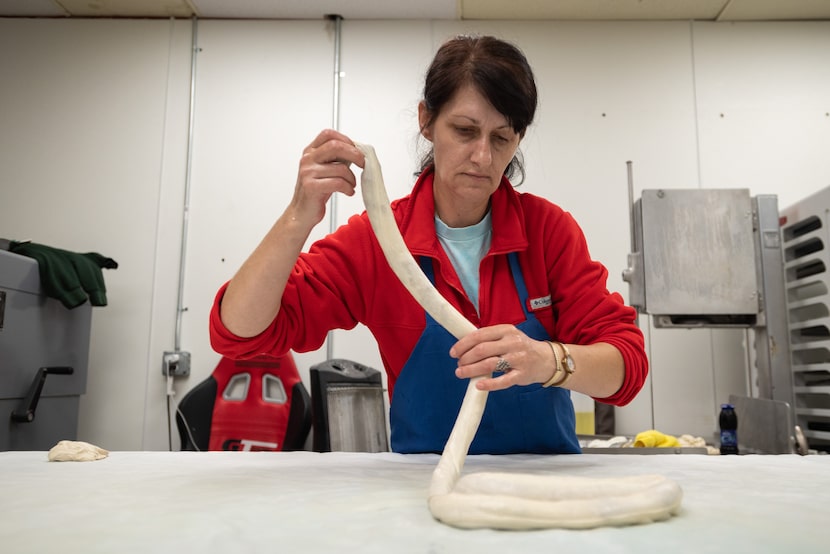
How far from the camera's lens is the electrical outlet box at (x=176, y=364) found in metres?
2.83

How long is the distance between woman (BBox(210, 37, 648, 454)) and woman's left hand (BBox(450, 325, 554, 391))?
15 centimetres

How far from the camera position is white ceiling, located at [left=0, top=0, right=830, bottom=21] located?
2910 millimetres

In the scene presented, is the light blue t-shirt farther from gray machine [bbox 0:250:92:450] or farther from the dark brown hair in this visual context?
gray machine [bbox 0:250:92:450]

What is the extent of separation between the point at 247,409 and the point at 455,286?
5.79ft

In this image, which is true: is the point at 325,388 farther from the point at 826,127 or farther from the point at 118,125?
the point at 826,127

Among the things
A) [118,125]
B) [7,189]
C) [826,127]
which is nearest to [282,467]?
[118,125]

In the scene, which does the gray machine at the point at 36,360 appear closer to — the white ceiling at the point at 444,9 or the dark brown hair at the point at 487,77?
the white ceiling at the point at 444,9

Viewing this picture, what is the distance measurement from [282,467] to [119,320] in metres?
2.29

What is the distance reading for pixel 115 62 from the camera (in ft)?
10.2

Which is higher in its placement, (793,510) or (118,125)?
(118,125)

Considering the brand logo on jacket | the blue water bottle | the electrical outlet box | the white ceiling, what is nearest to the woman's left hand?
the brand logo on jacket

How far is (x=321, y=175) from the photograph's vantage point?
1009 mm

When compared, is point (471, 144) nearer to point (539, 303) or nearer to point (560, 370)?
point (539, 303)

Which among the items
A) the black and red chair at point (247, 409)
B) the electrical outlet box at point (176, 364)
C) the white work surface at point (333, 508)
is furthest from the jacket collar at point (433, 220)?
the electrical outlet box at point (176, 364)
